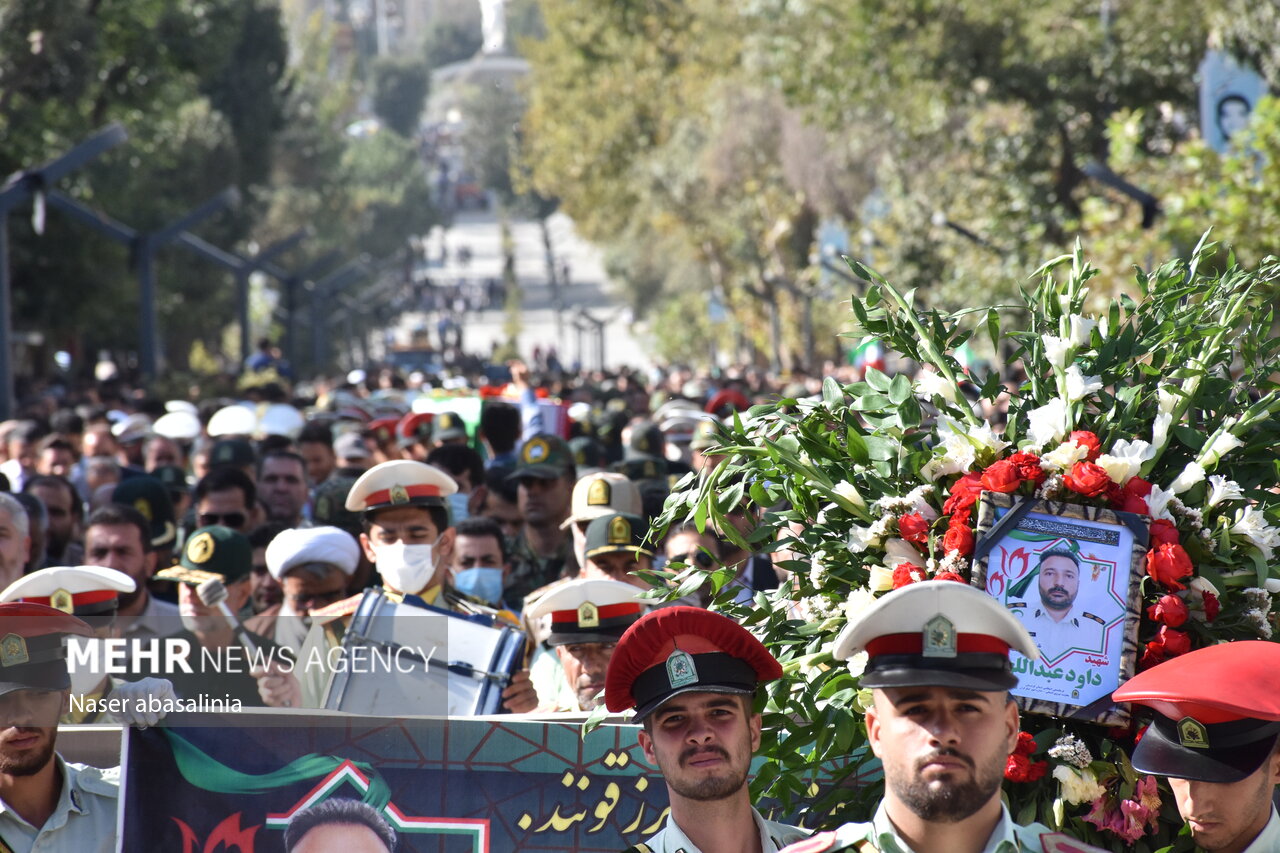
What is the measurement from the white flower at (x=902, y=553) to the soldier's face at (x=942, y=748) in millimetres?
841

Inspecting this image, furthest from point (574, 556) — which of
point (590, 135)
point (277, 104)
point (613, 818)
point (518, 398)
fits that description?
point (590, 135)

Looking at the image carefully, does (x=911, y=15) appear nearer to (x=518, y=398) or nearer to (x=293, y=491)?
(x=518, y=398)

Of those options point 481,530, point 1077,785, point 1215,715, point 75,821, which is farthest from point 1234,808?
point 481,530

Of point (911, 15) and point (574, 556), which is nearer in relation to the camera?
point (574, 556)

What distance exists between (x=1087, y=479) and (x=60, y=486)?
704cm

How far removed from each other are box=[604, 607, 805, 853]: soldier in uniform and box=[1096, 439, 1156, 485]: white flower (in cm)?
99

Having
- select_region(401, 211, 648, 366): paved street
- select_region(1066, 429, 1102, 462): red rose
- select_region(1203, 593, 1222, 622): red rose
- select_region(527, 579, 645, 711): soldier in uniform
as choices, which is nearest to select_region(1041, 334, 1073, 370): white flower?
select_region(1066, 429, 1102, 462): red rose

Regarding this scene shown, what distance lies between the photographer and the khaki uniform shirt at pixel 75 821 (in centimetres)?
483

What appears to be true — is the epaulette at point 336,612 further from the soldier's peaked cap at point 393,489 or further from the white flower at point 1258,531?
the white flower at point 1258,531

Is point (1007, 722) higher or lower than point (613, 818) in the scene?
higher

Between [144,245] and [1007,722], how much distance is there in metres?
23.4

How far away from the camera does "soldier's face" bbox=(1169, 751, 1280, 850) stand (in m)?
4.12

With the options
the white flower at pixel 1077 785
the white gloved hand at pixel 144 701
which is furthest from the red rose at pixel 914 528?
the white gloved hand at pixel 144 701

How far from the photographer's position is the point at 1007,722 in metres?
3.89
